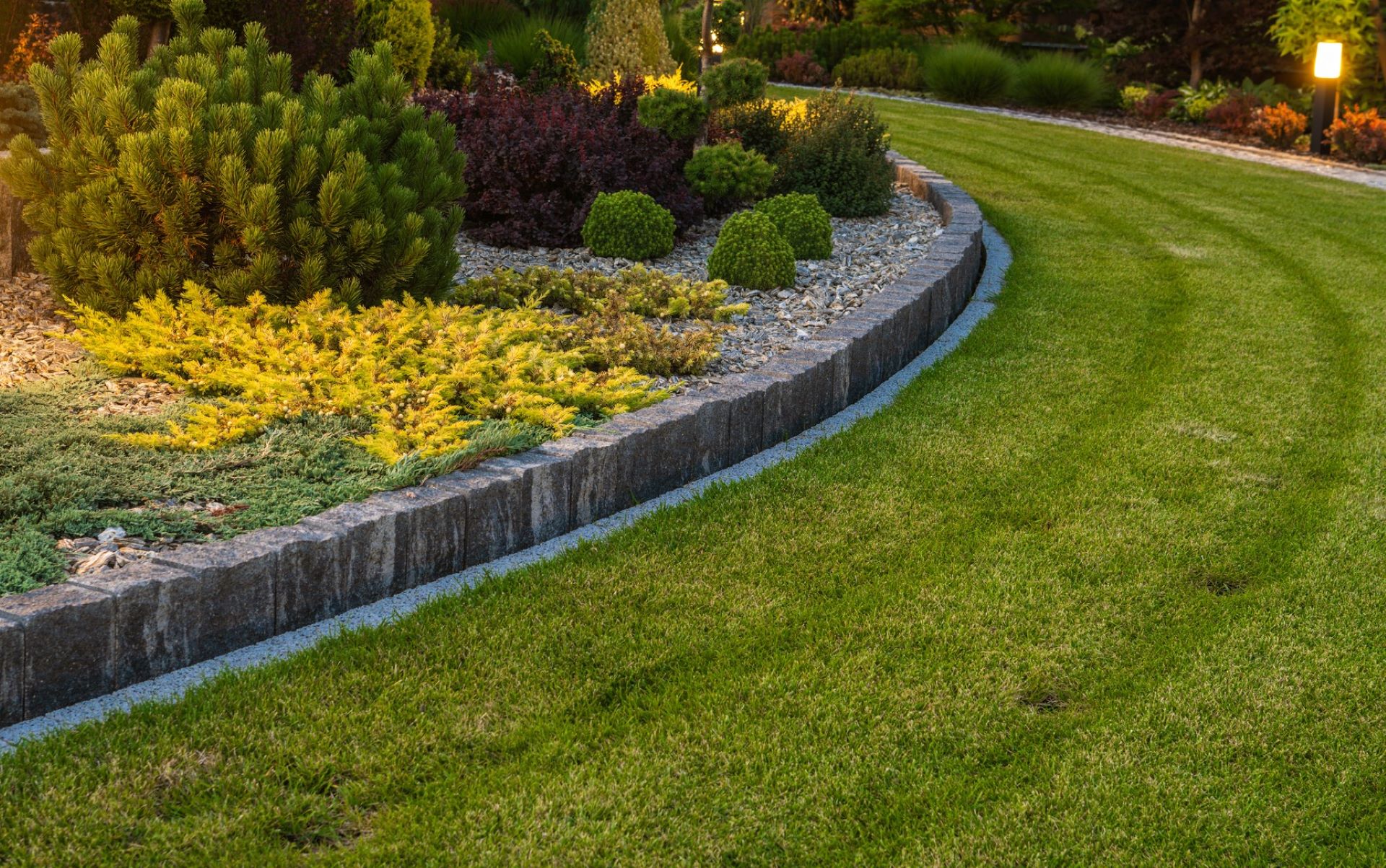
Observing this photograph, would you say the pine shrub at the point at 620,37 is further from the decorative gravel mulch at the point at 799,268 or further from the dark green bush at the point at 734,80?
the decorative gravel mulch at the point at 799,268

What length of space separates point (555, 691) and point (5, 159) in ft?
12.4

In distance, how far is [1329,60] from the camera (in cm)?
1491

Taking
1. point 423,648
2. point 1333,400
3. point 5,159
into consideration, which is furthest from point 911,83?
point 423,648

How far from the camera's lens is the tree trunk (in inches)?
802

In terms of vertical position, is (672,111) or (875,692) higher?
(672,111)

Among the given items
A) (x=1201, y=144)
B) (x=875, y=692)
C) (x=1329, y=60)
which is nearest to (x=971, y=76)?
(x=1201, y=144)

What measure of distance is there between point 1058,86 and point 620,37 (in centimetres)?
881

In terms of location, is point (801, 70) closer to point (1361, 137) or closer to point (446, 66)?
point (1361, 137)

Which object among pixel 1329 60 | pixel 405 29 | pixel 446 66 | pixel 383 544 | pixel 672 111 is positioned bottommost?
pixel 383 544

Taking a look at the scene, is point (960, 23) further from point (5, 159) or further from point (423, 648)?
point (423, 648)

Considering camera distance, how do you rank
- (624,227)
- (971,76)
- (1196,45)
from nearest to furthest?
(624,227) < (971,76) < (1196,45)

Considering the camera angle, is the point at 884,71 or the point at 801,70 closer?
the point at 884,71

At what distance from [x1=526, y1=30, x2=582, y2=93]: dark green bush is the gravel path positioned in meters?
7.55

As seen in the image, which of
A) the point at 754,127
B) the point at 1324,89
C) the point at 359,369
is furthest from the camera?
the point at 1324,89
